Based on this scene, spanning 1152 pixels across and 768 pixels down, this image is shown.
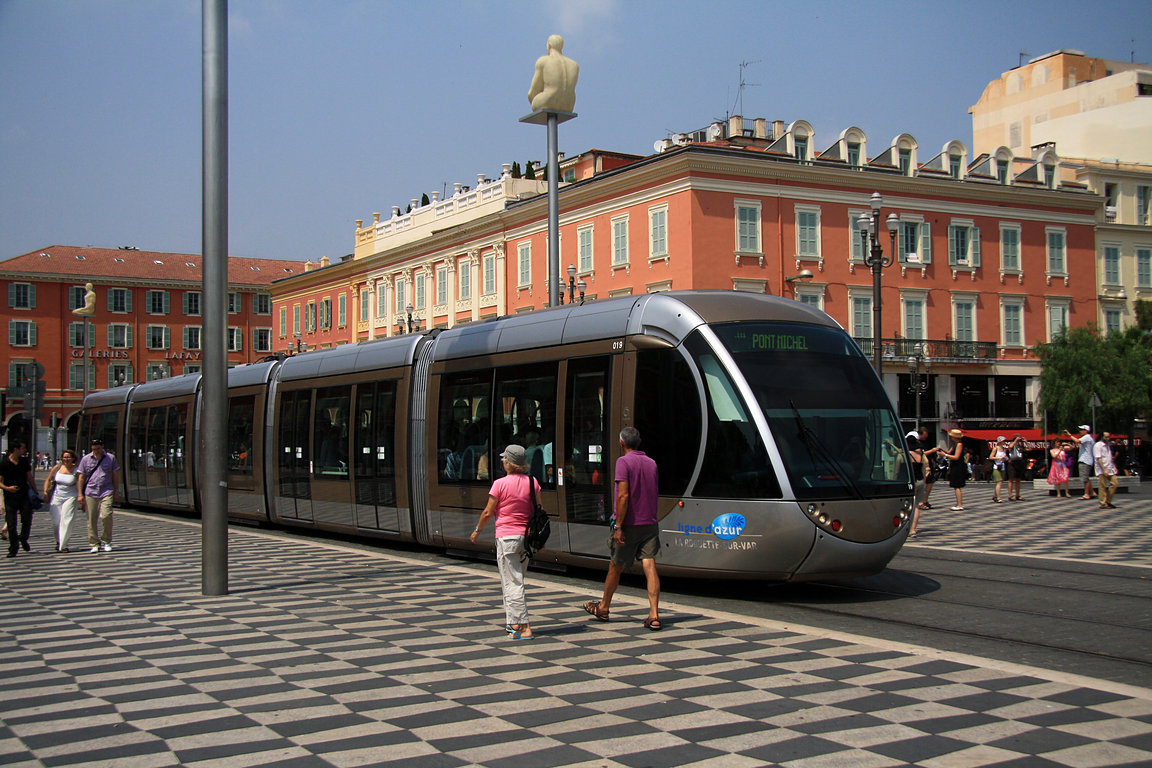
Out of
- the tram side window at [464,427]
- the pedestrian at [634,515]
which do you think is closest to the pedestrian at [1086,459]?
the tram side window at [464,427]

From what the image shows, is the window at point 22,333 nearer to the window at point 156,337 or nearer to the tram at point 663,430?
the window at point 156,337

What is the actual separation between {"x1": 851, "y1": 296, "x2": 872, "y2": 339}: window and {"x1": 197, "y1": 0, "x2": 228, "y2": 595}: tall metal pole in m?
38.2

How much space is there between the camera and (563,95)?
18.9m

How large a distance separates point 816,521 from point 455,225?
156 feet

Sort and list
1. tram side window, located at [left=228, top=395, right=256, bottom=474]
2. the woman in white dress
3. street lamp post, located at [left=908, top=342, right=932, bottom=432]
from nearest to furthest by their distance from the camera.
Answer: the woman in white dress
tram side window, located at [left=228, top=395, right=256, bottom=474]
street lamp post, located at [left=908, top=342, right=932, bottom=432]

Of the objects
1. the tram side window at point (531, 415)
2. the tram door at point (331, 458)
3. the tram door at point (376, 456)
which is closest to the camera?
the tram side window at point (531, 415)

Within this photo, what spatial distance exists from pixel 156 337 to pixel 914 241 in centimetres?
6445

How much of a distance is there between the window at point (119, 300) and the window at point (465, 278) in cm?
4529

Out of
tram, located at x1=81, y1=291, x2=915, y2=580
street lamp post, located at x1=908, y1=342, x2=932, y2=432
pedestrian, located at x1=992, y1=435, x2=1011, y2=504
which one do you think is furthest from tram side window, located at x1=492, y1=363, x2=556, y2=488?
street lamp post, located at x1=908, y1=342, x2=932, y2=432

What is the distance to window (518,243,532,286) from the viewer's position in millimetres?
51938

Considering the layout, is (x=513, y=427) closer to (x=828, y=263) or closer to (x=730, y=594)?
(x=730, y=594)

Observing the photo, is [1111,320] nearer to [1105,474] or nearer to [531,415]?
[1105,474]

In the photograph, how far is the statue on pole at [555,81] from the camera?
61.8ft

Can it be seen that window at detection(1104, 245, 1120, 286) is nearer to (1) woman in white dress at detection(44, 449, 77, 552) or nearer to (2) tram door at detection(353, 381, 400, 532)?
(2) tram door at detection(353, 381, 400, 532)
